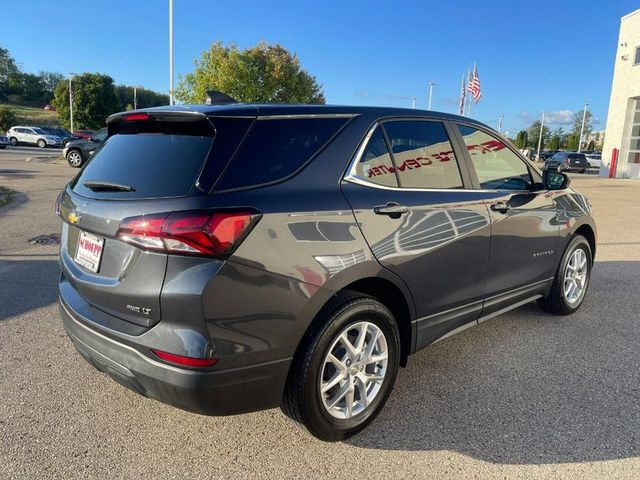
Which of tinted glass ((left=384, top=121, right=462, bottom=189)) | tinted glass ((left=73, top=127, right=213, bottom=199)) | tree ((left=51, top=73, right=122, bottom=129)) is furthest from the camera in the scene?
tree ((left=51, top=73, right=122, bottom=129))

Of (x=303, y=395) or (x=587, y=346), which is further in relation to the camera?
(x=587, y=346)

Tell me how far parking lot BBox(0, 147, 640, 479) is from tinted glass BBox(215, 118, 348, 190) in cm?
145

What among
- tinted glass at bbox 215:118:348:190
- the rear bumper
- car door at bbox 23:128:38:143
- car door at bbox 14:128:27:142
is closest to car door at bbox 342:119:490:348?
tinted glass at bbox 215:118:348:190

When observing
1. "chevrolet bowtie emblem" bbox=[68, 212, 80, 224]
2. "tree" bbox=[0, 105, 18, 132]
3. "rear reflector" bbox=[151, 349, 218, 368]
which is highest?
"tree" bbox=[0, 105, 18, 132]

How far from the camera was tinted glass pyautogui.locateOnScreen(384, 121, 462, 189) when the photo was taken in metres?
2.96

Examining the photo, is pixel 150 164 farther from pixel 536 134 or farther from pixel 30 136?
pixel 536 134

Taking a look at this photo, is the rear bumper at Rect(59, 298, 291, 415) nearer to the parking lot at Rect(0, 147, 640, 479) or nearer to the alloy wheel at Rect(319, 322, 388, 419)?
the alloy wheel at Rect(319, 322, 388, 419)

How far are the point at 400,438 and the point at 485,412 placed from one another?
623 mm

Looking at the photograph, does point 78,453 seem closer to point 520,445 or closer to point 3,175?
point 520,445

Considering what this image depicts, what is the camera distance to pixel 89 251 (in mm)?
2518

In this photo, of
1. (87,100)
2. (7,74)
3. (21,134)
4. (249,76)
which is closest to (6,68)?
(7,74)

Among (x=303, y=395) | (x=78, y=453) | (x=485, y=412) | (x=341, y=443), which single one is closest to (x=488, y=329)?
(x=485, y=412)

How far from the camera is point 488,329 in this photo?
4324 millimetres

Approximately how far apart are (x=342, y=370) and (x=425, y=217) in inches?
40.9
